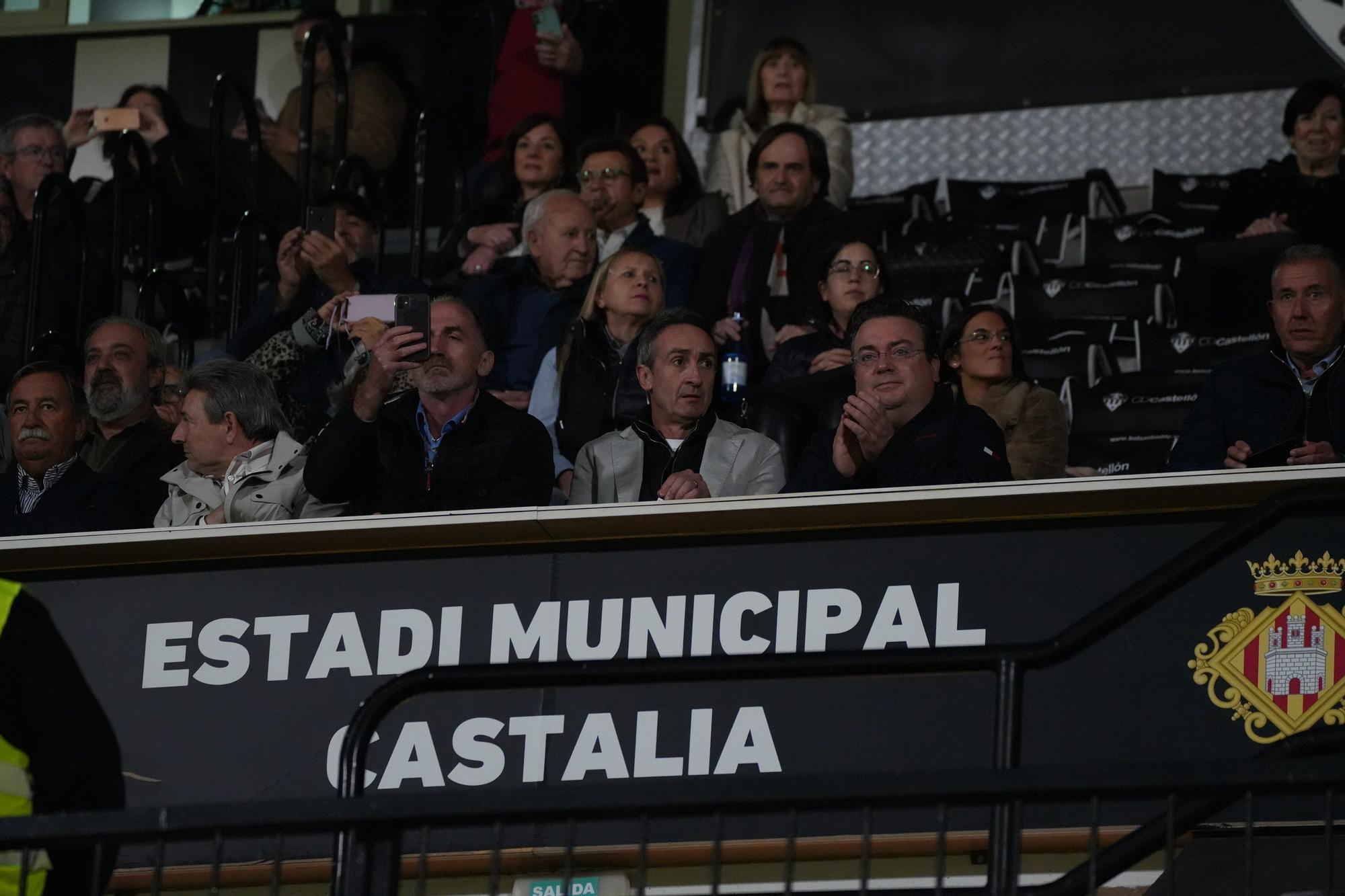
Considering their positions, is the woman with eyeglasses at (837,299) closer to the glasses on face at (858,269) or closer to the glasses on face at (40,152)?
the glasses on face at (858,269)

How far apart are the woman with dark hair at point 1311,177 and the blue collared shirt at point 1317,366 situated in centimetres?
232

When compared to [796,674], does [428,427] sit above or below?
above

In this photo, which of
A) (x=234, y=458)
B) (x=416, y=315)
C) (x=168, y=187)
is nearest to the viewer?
(x=416, y=315)

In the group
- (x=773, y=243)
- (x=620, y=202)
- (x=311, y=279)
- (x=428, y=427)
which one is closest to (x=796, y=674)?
(x=428, y=427)

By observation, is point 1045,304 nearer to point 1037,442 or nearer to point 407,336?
point 1037,442

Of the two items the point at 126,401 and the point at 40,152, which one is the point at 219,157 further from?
the point at 126,401

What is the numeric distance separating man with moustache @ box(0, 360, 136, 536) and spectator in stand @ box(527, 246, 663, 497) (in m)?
1.49

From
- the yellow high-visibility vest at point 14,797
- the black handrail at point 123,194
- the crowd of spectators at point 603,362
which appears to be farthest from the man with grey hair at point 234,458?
the yellow high-visibility vest at point 14,797

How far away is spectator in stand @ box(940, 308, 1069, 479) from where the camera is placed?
790 cm

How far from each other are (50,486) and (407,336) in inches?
58.3

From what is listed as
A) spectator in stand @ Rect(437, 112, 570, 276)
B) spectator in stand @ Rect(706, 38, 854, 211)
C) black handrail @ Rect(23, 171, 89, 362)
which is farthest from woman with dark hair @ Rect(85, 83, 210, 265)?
spectator in stand @ Rect(706, 38, 854, 211)

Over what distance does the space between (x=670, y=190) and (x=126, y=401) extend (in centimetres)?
266

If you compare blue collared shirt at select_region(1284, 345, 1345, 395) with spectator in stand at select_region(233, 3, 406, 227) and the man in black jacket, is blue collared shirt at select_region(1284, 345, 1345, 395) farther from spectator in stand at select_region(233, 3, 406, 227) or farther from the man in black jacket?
spectator in stand at select_region(233, 3, 406, 227)

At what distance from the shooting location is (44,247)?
9.70 meters
